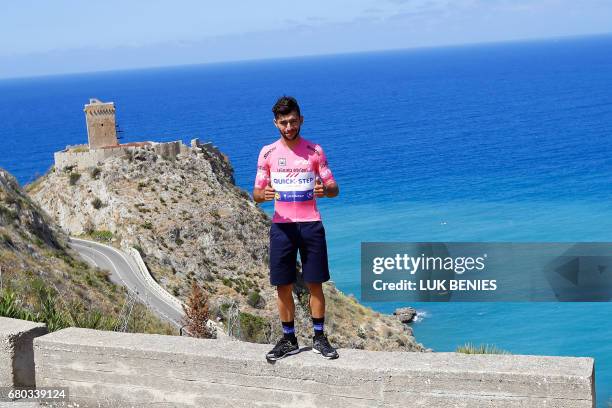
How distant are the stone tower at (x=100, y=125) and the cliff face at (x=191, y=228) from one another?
86.5 inches

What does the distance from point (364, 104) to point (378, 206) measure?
103 meters

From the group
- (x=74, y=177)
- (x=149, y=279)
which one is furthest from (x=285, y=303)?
(x=74, y=177)

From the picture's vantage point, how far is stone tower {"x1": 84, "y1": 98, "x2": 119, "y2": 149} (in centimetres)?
5500

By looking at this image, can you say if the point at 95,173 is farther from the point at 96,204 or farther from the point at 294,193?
the point at 294,193

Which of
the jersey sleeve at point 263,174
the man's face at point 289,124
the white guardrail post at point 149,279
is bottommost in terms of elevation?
the white guardrail post at point 149,279

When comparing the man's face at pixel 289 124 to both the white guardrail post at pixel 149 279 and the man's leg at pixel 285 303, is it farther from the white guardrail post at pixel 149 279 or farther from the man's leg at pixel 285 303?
the white guardrail post at pixel 149 279

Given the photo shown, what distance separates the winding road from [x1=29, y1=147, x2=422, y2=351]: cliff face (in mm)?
1473

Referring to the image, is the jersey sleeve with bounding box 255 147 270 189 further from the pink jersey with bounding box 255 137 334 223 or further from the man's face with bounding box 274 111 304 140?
the man's face with bounding box 274 111 304 140

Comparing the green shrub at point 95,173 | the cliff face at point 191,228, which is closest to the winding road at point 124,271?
the cliff face at point 191,228

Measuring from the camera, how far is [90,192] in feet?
168

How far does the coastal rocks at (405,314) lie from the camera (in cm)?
5238

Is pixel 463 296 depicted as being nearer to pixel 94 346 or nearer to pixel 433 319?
pixel 433 319

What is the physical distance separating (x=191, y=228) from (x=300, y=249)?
4470 centimetres

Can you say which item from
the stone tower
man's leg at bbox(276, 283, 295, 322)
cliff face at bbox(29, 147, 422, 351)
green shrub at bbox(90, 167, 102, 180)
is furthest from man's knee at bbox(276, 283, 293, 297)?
the stone tower
